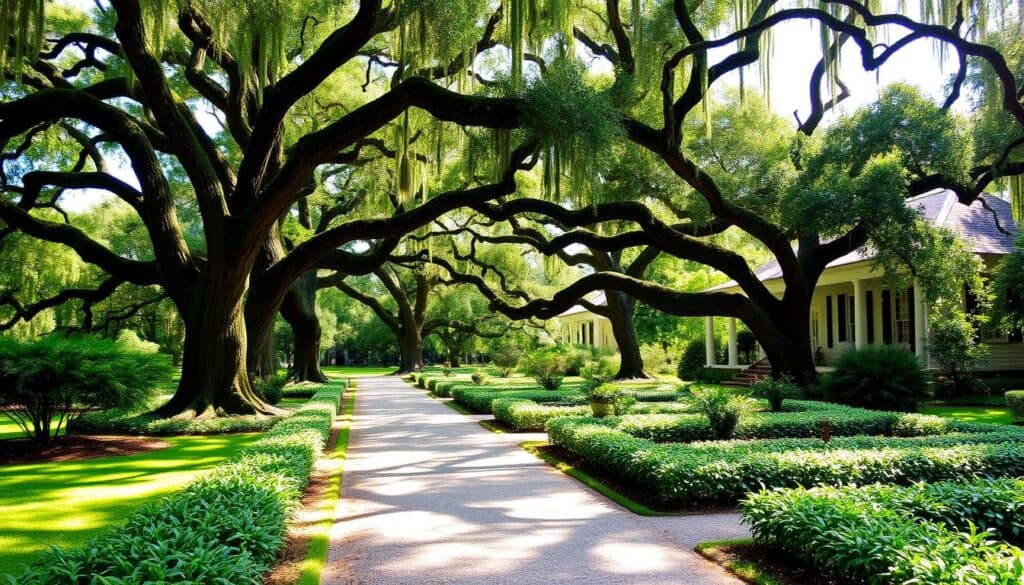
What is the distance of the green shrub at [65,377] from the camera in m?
10.9

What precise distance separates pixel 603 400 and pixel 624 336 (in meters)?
16.8

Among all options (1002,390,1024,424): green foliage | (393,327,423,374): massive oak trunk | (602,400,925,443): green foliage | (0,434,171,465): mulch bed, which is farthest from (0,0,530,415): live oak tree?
(393,327,423,374): massive oak trunk

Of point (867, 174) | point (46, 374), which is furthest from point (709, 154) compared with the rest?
point (46, 374)

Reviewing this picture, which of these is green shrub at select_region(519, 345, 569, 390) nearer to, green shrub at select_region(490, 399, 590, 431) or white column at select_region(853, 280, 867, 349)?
green shrub at select_region(490, 399, 590, 431)

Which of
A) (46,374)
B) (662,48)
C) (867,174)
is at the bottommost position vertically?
(46,374)

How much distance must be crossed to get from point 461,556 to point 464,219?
26291 millimetres

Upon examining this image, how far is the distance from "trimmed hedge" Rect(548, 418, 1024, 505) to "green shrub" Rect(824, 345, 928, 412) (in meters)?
6.03

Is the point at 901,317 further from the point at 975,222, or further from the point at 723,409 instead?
the point at 723,409

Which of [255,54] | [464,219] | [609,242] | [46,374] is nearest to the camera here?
[46,374]

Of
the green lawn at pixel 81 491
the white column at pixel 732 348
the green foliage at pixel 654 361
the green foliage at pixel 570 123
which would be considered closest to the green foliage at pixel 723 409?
the green foliage at pixel 570 123

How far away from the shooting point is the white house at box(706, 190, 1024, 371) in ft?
69.1

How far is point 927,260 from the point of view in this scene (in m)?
15.2

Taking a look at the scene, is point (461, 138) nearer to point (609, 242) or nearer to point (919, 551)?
point (609, 242)

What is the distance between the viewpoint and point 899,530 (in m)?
4.84
